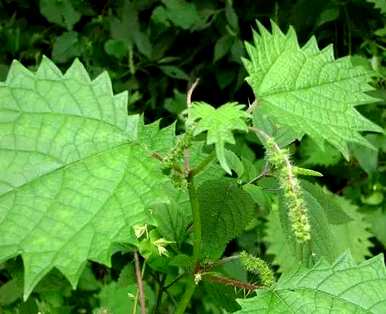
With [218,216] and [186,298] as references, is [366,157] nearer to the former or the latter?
[218,216]

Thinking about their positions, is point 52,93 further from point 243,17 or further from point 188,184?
point 243,17

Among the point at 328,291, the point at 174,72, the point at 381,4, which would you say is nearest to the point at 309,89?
the point at 328,291

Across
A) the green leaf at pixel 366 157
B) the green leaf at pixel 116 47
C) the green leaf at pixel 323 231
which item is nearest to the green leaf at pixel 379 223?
the green leaf at pixel 323 231

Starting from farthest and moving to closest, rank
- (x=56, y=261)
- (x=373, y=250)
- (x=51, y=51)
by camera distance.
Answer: (x=51, y=51) < (x=373, y=250) < (x=56, y=261)

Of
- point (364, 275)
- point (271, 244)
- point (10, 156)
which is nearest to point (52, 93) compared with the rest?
point (10, 156)

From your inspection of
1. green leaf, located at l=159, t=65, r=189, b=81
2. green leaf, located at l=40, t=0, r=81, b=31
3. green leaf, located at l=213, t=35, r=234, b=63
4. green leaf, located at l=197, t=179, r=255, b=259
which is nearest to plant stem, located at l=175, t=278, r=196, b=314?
green leaf, located at l=197, t=179, r=255, b=259

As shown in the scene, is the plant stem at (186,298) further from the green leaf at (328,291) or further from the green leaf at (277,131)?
the green leaf at (277,131)

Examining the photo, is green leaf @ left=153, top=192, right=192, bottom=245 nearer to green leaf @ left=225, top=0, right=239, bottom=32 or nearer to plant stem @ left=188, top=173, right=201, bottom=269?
plant stem @ left=188, top=173, right=201, bottom=269

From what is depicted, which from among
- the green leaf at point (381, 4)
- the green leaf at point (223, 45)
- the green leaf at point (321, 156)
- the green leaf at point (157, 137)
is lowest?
the green leaf at point (321, 156)
